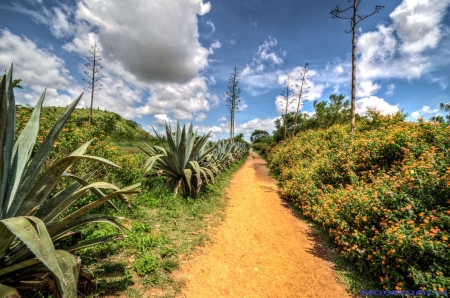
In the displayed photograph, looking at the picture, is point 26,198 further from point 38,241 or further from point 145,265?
point 145,265

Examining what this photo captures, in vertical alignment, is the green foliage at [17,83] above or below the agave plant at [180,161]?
above

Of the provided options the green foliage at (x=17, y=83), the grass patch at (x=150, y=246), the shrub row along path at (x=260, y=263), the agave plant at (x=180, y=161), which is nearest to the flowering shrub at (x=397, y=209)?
the shrub row along path at (x=260, y=263)

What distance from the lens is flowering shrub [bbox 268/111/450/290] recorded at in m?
2.57

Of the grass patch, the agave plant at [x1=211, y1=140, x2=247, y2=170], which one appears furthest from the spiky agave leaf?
the agave plant at [x1=211, y1=140, x2=247, y2=170]

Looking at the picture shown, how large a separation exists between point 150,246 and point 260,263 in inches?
69.1

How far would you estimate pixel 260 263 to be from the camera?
3.25 metres

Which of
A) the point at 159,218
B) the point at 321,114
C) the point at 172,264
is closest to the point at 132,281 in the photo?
the point at 172,264

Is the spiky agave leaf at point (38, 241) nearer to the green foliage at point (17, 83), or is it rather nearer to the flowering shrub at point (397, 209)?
the green foliage at point (17, 83)

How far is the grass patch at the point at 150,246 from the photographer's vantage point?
2.31 m

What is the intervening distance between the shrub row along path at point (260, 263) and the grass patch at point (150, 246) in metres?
0.25

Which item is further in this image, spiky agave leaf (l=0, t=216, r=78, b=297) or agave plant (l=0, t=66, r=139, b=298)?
agave plant (l=0, t=66, r=139, b=298)

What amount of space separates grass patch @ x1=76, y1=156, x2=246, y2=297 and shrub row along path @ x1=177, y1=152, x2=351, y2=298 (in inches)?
9.7

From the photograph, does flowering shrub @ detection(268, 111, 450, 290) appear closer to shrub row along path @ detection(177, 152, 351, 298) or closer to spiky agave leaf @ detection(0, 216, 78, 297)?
shrub row along path @ detection(177, 152, 351, 298)

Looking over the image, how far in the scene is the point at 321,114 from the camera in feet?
74.2
